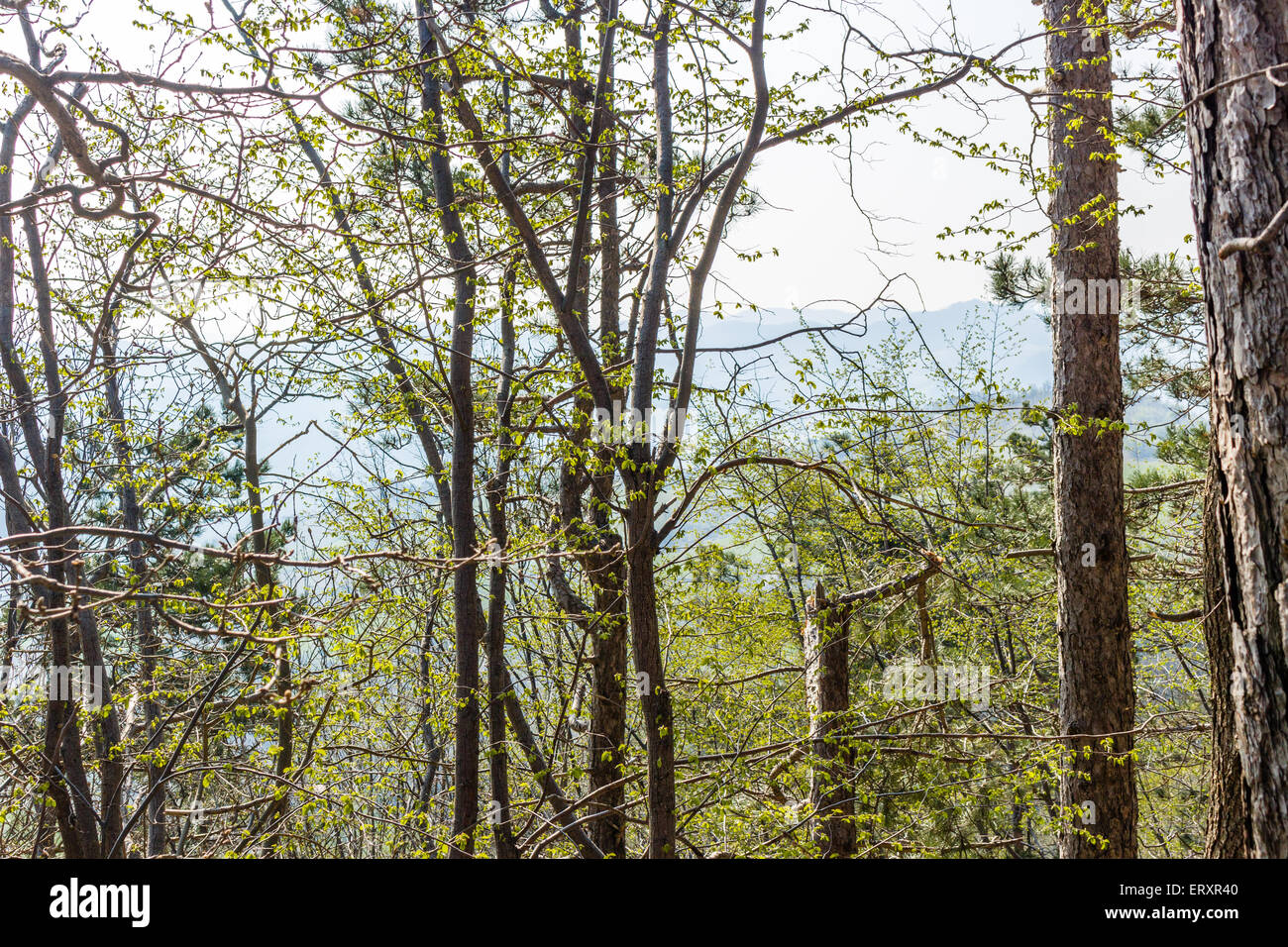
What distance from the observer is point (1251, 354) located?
2.25 meters

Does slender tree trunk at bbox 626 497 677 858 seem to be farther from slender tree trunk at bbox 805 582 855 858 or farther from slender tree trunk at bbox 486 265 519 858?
slender tree trunk at bbox 805 582 855 858

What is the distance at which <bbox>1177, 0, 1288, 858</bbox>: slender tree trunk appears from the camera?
2.20m

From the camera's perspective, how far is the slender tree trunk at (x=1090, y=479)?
4562mm

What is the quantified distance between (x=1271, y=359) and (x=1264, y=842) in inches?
50.9

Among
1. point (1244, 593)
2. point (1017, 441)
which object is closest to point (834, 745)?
point (1244, 593)

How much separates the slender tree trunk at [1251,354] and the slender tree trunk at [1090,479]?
7.40 feet

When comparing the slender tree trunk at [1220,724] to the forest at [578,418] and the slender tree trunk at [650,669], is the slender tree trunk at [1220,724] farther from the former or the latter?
the slender tree trunk at [650,669]

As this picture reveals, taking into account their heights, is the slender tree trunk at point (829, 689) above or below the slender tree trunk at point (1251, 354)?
below

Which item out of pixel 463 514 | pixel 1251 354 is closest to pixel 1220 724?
pixel 1251 354

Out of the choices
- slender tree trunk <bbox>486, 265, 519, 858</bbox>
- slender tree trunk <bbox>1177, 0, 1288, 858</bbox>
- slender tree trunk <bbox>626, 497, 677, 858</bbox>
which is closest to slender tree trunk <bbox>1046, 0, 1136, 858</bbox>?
slender tree trunk <bbox>1177, 0, 1288, 858</bbox>

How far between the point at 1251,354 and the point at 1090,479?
8.67 feet

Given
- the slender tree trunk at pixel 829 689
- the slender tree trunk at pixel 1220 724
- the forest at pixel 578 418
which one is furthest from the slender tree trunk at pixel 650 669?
the slender tree trunk at pixel 1220 724

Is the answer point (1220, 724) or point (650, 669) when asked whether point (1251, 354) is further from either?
point (650, 669)
